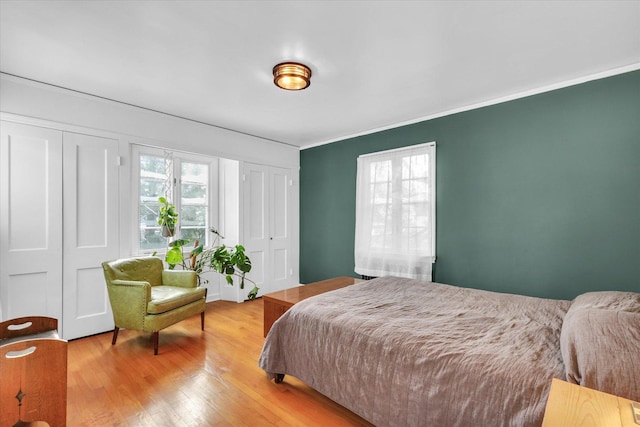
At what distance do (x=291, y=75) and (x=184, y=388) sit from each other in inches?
102

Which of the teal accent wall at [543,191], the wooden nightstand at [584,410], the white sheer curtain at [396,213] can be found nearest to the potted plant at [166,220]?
the white sheer curtain at [396,213]

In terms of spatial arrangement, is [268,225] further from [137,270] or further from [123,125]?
[123,125]

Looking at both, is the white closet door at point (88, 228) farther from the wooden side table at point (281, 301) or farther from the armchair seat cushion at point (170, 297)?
the wooden side table at point (281, 301)

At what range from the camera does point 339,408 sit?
1973mm

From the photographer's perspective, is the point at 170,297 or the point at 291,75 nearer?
the point at 291,75

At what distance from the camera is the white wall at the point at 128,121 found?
2.72 m

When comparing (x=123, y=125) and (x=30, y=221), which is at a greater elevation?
(x=123, y=125)

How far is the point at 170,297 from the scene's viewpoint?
9.41 ft

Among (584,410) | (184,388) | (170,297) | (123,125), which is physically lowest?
(184,388)

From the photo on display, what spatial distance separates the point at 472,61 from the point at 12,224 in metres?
A: 4.29

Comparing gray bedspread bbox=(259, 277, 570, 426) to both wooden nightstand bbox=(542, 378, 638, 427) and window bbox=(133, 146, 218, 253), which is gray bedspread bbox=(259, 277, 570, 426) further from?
window bbox=(133, 146, 218, 253)

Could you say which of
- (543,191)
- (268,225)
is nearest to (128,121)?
(268,225)

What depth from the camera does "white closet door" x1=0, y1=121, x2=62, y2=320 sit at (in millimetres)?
2645

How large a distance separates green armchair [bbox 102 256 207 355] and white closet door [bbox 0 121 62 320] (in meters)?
0.59
